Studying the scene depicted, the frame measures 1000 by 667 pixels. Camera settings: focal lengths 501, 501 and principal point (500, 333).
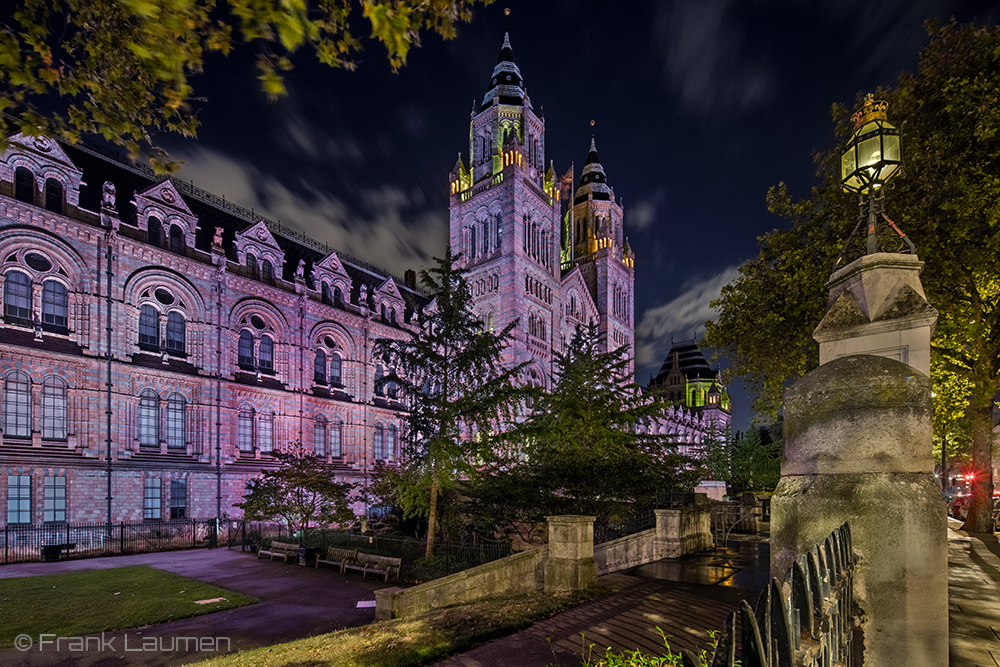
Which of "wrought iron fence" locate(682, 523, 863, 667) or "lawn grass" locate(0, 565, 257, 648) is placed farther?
"lawn grass" locate(0, 565, 257, 648)

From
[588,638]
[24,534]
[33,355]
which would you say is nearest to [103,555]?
[24,534]

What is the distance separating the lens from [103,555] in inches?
872

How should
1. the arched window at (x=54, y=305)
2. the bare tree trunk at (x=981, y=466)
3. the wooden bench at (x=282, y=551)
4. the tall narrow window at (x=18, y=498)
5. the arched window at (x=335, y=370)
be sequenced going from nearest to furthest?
the bare tree trunk at (x=981, y=466), the wooden bench at (x=282, y=551), the tall narrow window at (x=18, y=498), the arched window at (x=54, y=305), the arched window at (x=335, y=370)

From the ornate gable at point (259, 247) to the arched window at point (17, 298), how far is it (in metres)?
11.1

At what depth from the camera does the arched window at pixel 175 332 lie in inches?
1141

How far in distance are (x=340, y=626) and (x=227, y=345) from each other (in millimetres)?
25000

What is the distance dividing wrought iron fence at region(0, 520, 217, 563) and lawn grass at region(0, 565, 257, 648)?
21.2 ft

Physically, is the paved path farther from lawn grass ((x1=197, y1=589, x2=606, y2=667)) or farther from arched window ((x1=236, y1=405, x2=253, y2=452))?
arched window ((x1=236, y1=405, x2=253, y2=452))

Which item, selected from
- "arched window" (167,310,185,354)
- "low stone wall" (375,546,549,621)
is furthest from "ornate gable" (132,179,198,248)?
"low stone wall" (375,546,549,621)

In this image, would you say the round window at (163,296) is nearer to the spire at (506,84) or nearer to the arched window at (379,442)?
the arched window at (379,442)

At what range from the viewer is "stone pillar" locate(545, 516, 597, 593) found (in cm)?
1025

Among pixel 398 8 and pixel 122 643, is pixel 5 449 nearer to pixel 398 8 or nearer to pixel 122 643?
pixel 122 643

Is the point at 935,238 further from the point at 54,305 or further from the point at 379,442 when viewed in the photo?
the point at 379,442

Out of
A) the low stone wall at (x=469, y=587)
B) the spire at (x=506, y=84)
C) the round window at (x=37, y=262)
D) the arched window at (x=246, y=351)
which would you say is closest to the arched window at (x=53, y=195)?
the round window at (x=37, y=262)
